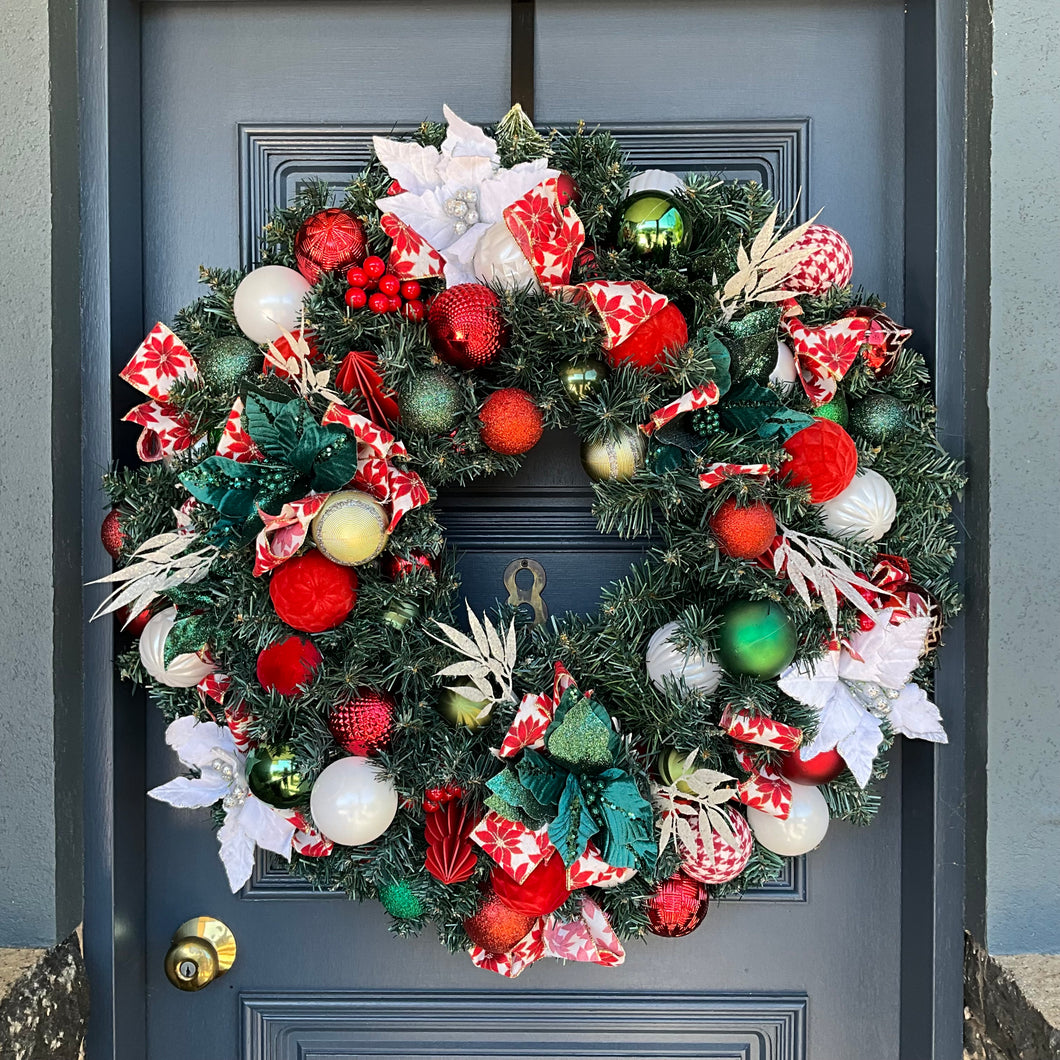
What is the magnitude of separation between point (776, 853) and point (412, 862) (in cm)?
44

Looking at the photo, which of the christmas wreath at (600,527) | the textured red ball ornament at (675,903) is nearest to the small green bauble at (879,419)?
the christmas wreath at (600,527)

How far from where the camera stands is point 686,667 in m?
0.88

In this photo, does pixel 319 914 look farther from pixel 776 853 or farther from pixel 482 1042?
pixel 776 853

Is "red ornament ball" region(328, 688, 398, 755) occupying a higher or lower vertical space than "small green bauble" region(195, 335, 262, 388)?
lower

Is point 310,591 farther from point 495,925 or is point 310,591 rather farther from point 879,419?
point 879,419

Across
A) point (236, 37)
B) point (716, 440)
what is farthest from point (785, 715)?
point (236, 37)

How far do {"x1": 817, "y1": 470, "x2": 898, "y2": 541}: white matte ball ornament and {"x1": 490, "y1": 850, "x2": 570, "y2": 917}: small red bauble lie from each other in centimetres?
48

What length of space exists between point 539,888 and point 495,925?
0.33 ft

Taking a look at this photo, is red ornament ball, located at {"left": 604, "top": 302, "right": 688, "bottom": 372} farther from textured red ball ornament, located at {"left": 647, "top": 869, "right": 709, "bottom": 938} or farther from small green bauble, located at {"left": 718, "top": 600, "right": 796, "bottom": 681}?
textured red ball ornament, located at {"left": 647, "top": 869, "right": 709, "bottom": 938}

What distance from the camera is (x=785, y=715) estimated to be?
906 millimetres

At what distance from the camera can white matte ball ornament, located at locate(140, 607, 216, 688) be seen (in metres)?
0.93

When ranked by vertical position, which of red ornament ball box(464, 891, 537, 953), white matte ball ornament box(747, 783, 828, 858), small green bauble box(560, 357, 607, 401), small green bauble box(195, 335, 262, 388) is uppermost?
small green bauble box(195, 335, 262, 388)

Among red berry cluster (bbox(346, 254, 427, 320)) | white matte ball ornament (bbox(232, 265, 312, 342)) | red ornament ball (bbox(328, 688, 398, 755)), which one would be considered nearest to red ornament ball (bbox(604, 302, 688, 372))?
red berry cluster (bbox(346, 254, 427, 320))

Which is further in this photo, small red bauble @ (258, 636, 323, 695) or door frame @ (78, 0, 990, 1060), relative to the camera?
door frame @ (78, 0, 990, 1060)
